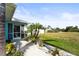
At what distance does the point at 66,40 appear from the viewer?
18.1ft

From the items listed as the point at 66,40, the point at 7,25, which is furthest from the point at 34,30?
the point at 66,40

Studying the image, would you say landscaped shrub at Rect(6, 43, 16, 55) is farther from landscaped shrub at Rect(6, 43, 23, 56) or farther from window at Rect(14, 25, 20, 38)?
window at Rect(14, 25, 20, 38)

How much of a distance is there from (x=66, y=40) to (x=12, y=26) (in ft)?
3.98

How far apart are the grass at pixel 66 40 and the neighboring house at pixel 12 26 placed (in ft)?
1.80

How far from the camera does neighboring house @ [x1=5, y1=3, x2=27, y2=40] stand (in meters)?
5.55

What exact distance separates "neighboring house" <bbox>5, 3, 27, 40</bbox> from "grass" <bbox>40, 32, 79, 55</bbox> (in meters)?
0.55

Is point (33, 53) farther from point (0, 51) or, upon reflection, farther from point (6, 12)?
point (6, 12)

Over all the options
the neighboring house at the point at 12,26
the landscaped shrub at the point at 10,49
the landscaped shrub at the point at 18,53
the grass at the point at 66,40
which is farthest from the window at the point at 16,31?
the grass at the point at 66,40

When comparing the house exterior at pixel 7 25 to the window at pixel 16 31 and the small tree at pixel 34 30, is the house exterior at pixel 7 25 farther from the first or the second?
the small tree at pixel 34 30

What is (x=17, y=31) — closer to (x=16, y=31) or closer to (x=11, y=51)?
(x=16, y=31)

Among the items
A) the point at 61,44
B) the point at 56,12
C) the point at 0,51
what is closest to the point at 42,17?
the point at 56,12

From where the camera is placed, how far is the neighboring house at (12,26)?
18.2 ft

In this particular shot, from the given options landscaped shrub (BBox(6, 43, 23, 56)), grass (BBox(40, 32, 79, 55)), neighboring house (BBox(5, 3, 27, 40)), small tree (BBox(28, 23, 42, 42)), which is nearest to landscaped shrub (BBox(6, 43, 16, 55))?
landscaped shrub (BBox(6, 43, 23, 56))

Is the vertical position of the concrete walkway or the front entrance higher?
the front entrance
